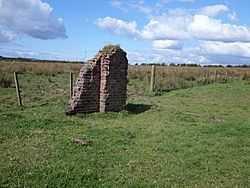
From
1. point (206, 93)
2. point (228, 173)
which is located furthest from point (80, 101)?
point (206, 93)

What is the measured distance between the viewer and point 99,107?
1182 centimetres

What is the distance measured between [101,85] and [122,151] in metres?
4.84

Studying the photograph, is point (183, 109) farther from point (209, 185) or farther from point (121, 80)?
point (209, 185)

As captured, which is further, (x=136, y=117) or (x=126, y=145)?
(x=136, y=117)

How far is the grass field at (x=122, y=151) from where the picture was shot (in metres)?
5.64

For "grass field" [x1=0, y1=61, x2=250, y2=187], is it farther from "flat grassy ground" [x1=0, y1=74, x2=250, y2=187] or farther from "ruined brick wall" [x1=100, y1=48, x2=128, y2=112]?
"ruined brick wall" [x1=100, y1=48, x2=128, y2=112]

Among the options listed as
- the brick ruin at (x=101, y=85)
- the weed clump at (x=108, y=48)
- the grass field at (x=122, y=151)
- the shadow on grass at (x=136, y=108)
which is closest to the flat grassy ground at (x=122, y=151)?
the grass field at (x=122, y=151)

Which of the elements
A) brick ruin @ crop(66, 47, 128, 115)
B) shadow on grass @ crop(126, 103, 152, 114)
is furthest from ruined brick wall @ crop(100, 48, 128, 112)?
shadow on grass @ crop(126, 103, 152, 114)

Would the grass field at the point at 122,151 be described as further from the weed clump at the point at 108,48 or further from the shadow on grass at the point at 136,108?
the weed clump at the point at 108,48

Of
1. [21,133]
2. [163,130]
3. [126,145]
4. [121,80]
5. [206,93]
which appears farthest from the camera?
[206,93]

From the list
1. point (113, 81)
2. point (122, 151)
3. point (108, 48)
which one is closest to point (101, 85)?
point (113, 81)

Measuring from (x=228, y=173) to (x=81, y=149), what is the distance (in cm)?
301

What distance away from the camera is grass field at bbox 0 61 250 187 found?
5.64 metres

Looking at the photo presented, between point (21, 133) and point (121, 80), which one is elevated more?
point (121, 80)
